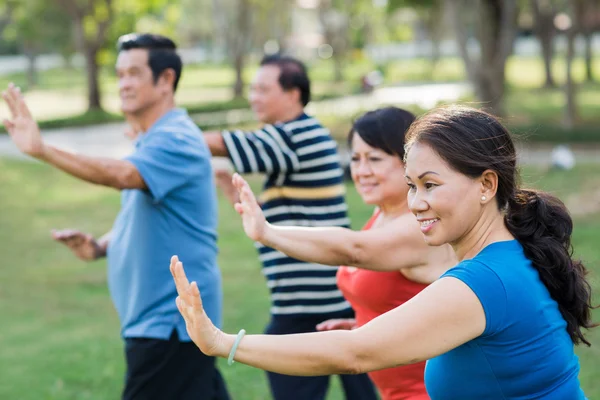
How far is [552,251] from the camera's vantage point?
2.47 metres

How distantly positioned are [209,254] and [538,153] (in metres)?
14.5

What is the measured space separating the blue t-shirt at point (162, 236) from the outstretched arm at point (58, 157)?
0.15 m

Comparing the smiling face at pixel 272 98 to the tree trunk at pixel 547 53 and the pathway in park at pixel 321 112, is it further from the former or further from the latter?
the tree trunk at pixel 547 53

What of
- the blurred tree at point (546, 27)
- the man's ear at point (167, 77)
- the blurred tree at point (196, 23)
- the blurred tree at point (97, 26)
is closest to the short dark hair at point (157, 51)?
the man's ear at point (167, 77)

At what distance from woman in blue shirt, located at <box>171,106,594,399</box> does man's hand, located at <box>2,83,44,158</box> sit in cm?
153

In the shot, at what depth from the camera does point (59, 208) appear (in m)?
14.5

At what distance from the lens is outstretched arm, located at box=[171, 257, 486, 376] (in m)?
2.19

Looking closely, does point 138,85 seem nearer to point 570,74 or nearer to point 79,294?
point 79,294

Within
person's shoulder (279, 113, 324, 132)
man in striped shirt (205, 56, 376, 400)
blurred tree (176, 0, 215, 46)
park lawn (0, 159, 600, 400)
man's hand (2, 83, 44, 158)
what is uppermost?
man's hand (2, 83, 44, 158)

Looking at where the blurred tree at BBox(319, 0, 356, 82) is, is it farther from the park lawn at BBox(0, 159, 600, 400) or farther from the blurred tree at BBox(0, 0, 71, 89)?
the park lawn at BBox(0, 159, 600, 400)

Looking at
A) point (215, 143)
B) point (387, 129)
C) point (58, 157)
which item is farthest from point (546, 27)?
point (58, 157)

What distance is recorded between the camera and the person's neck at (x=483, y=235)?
2.44 metres

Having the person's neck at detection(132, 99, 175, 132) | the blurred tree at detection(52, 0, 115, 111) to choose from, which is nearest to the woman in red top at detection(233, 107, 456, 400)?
the person's neck at detection(132, 99, 175, 132)

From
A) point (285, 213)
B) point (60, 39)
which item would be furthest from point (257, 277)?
point (60, 39)
